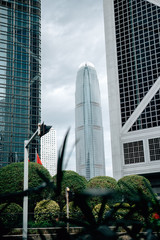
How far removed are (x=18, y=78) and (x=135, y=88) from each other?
177ft

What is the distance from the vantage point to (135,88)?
170 feet

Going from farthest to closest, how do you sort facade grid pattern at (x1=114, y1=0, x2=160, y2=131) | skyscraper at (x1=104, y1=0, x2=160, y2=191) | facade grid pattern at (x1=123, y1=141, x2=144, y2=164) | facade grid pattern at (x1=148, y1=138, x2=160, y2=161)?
1. facade grid pattern at (x1=114, y1=0, x2=160, y2=131)
2. facade grid pattern at (x1=123, y1=141, x2=144, y2=164)
3. skyscraper at (x1=104, y1=0, x2=160, y2=191)
4. facade grid pattern at (x1=148, y1=138, x2=160, y2=161)

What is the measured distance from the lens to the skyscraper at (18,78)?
93.9 metres

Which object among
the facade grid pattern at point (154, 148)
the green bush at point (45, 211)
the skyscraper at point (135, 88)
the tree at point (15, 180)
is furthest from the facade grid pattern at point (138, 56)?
the green bush at point (45, 211)

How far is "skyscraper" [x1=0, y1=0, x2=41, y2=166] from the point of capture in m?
93.9

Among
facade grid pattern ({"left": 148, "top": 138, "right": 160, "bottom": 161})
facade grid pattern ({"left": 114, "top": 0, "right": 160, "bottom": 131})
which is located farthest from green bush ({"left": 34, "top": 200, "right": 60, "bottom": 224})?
facade grid pattern ({"left": 114, "top": 0, "right": 160, "bottom": 131})

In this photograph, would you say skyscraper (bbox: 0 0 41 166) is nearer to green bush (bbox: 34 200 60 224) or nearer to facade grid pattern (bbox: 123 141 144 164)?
facade grid pattern (bbox: 123 141 144 164)

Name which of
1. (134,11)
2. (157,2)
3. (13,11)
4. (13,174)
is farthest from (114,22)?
Answer: (13,11)

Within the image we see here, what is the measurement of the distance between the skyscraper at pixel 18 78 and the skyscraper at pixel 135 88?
151 ft

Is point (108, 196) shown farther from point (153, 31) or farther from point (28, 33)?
point (28, 33)

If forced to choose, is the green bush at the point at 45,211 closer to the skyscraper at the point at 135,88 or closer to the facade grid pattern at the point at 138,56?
the skyscraper at the point at 135,88

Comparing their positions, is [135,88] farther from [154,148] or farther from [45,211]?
[45,211]

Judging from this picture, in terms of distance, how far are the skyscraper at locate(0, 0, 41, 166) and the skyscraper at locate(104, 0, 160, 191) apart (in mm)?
46143

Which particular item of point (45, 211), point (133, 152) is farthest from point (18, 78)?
point (45, 211)
